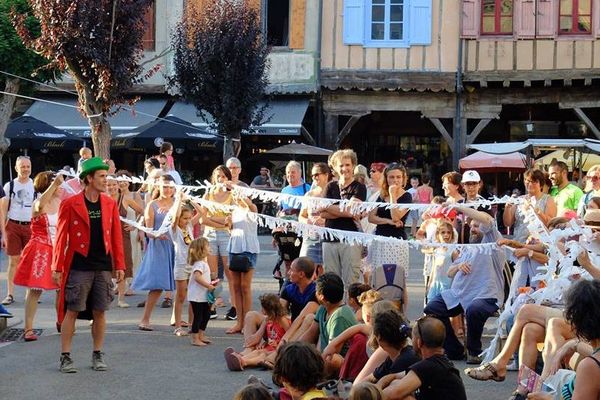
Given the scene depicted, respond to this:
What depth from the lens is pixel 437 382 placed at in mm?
6305

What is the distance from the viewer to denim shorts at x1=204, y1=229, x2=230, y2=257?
1220 centimetres

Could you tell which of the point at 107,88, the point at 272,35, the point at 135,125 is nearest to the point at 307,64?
the point at 272,35

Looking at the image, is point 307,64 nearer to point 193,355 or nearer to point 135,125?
point 135,125

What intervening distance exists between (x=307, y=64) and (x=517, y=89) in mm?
5309

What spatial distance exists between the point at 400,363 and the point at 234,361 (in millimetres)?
2691

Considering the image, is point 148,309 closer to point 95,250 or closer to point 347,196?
point 95,250

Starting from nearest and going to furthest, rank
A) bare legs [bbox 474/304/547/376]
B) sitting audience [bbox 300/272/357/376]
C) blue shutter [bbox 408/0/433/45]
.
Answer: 1. bare legs [bbox 474/304/547/376]
2. sitting audience [bbox 300/272/357/376]
3. blue shutter [bbox 408/0/433/45]

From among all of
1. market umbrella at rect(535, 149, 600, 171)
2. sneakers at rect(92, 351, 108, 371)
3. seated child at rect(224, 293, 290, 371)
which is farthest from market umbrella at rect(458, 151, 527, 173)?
sneakers at rect(92, 351, 108, 371)

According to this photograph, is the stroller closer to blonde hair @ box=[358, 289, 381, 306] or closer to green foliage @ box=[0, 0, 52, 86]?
blonde hair @ box=[358, 289, 381, 306]

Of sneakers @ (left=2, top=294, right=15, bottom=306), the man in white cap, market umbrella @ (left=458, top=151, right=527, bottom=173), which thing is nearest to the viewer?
the man in white cap

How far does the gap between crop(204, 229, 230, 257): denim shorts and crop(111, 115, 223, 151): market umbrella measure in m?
12.6

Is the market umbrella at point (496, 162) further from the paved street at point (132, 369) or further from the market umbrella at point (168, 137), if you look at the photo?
the paved street at point (132, 369)

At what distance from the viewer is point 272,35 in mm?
28141

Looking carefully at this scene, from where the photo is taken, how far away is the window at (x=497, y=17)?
1060 inches
